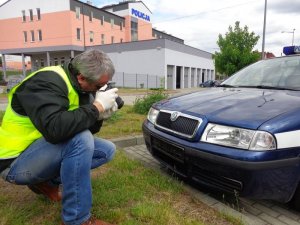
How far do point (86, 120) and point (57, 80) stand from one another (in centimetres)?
34

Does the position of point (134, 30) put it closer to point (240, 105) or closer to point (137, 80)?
point (137, 80)

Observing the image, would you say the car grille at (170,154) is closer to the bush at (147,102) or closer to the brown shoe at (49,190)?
the brown shoe at (49,190)

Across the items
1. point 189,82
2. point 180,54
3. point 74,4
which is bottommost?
point 189,82

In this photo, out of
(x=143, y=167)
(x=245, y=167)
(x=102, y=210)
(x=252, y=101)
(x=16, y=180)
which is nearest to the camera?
(x=16, y=180)

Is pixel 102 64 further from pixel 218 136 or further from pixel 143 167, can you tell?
pixel 143 167

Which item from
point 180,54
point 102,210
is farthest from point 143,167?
point 180,54

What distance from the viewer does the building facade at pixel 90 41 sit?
32.2 metres

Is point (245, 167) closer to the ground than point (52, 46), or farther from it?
closer to the ground

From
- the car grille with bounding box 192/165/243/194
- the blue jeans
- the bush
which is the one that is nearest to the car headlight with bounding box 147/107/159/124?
the car grille with bounding box 192/165/243/194

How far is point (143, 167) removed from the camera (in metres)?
3.54

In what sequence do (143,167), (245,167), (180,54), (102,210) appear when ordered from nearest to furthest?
(245,167), (102,210), (143,167), (180,54)

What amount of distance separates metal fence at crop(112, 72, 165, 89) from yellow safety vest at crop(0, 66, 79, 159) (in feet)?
94.5

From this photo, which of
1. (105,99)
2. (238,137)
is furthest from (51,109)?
(238,137)

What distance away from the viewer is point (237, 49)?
21688mm
